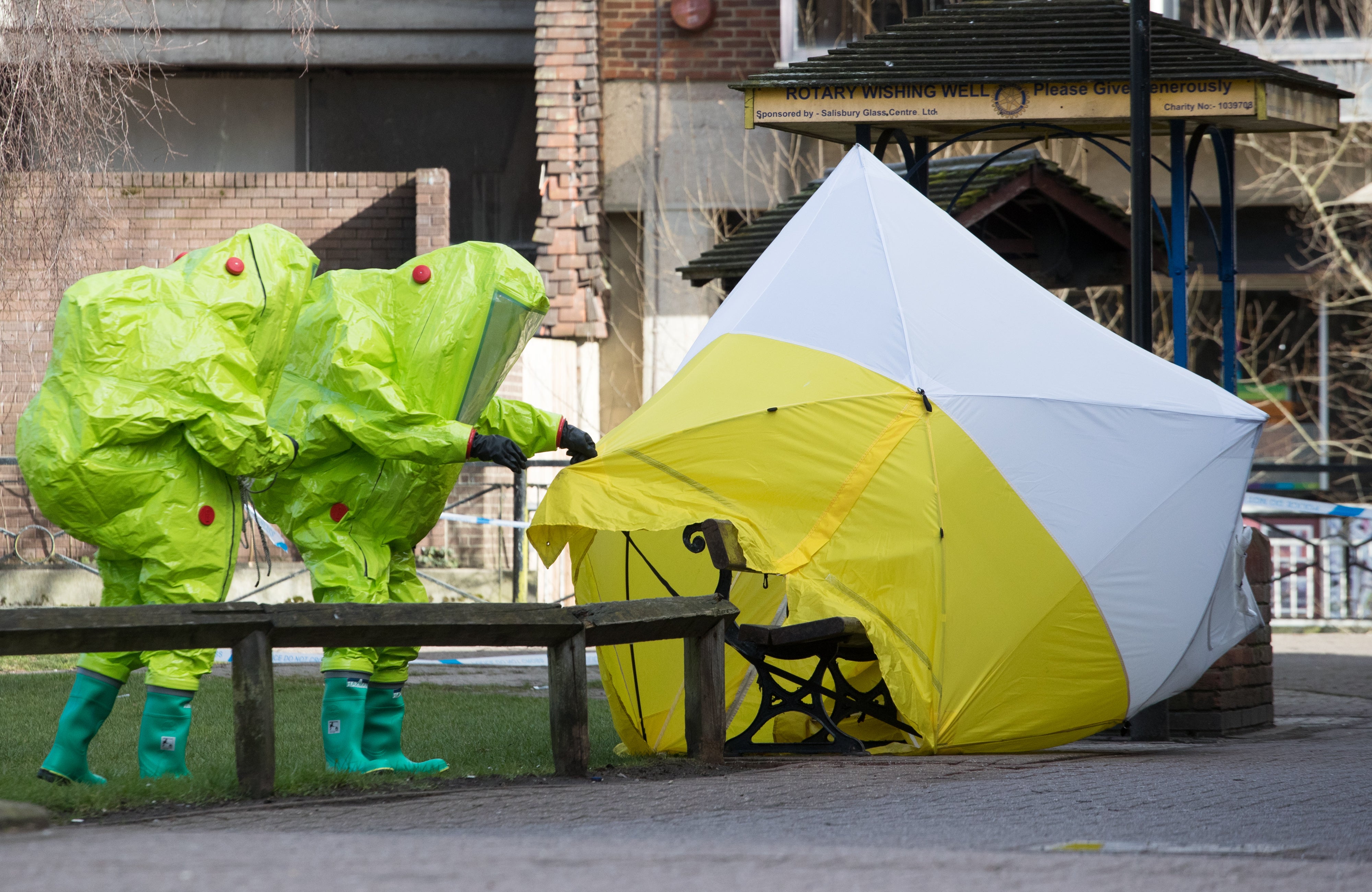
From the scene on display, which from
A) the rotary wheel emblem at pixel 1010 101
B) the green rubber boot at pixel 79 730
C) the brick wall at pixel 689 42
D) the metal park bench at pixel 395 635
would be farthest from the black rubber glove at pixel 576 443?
the brick wall at pixel 689 42

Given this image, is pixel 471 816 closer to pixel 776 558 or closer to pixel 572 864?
pixel 572 864

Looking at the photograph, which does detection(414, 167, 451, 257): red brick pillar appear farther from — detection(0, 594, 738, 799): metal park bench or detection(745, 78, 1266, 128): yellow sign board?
detection(0, 594, 738, 799): metal park bench

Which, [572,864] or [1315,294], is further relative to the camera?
[1315,294]

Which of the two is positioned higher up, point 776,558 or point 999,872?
point 776,558

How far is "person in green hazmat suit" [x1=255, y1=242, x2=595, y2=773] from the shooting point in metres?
6.18

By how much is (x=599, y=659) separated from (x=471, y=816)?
114 inches

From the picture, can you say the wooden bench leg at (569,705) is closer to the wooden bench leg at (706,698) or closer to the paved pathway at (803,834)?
the paved pathway at (803,834)

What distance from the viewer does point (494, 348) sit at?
6637 millimetres

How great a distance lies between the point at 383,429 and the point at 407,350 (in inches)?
19.9

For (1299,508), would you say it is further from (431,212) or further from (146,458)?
(146,458)

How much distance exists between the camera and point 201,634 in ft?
17.5

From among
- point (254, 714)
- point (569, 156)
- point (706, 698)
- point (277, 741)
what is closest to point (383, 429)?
point (254, 714)

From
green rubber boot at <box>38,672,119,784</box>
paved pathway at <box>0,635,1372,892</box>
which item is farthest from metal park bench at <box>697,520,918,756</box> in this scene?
green rubber boot at <box>38,672,119,784</box>

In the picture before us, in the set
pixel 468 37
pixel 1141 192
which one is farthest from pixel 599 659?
pixel 468 37
